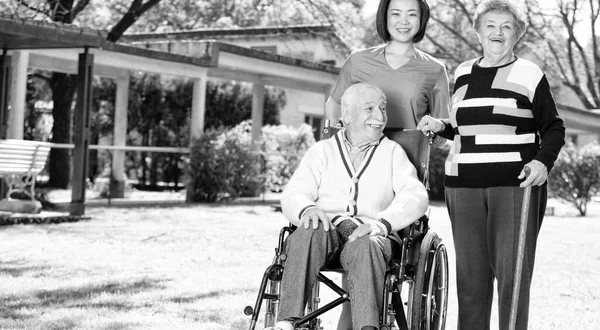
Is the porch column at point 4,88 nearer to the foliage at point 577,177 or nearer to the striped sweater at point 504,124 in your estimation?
the striped sweater at point 504,124

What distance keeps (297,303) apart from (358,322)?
26 centimetres

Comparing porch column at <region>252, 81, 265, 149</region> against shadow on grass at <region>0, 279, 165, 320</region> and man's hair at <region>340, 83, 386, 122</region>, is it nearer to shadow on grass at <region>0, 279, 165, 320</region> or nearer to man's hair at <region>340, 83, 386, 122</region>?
shadow on grass at <region>0, 279, 165, 320</region>

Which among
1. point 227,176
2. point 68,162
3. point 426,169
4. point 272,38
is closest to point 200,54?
point 227,176

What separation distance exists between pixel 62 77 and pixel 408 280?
44.8 ft

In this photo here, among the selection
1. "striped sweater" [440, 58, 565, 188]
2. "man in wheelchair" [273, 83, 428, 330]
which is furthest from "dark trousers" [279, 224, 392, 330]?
"striped sweater" [440, 58, 565, 188]

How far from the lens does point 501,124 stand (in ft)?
13.3

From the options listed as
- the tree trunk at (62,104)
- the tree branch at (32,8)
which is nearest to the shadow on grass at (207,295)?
the tree branch at (32,8)

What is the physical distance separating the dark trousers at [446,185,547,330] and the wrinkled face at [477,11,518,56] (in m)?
0.60

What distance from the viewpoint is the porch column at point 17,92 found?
12.6 m

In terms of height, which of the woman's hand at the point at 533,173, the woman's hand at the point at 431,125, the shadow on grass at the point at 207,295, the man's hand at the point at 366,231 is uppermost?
the woman's hand at the point at 431,125

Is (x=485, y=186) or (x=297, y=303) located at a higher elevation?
(x=485, y=186)

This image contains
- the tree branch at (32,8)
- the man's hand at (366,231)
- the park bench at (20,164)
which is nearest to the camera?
the man's hand at (366,231)

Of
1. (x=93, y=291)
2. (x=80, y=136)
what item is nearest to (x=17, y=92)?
(x=80, y=136)

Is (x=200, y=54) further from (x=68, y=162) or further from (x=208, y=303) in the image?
(x=208, y=303)
